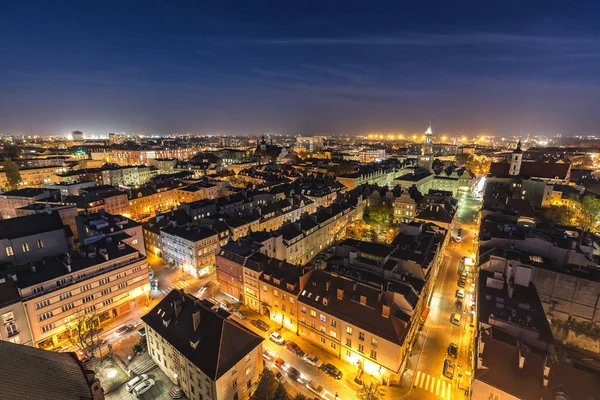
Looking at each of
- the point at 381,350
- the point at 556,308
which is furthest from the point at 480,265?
the point at 381,350

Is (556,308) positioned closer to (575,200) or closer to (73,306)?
(575,200)

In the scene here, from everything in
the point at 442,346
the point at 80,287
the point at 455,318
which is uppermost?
the point at 80,287

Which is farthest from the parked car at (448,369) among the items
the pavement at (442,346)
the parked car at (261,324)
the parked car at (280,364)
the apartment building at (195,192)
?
the apartment building at (195,192)

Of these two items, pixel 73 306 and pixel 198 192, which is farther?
pixel 198 192

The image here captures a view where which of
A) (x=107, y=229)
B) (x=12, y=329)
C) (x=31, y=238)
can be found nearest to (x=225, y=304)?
(x=12, y=329)

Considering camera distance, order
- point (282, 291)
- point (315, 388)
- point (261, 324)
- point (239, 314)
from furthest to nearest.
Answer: point (239, 314) → point (261, 324) → point (282, 291) → point (315, 388)

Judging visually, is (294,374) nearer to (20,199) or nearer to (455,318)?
(455,318)

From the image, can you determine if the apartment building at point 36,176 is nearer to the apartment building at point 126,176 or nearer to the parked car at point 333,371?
the apartment building at point 126,176
